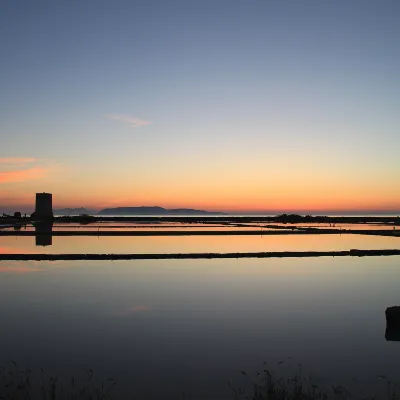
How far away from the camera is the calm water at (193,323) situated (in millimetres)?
7508

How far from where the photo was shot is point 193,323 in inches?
413

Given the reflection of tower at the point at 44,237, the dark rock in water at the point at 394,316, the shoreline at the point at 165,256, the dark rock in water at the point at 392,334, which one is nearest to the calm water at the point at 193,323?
the dark rock in water at the point at 392,334

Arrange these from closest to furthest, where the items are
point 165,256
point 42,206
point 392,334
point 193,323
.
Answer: point 392,334, point 193,323, point 165,256, point 42,206

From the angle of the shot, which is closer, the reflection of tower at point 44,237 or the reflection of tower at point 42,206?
the reflection of tower at point 44,237

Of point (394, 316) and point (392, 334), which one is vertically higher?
point (394, 316)

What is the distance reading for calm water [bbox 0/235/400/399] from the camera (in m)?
7.51

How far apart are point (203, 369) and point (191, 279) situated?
9.28 metres

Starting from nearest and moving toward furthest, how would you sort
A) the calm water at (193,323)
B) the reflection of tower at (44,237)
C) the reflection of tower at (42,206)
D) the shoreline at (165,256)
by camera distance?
1. the calm water at (193,323)
2. the shoreline at (165,256)
3. the reflection of tower at (44,237)
4. the reflection of tower at (42,206)

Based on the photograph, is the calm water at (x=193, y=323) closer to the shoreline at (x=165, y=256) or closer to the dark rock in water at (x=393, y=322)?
the dark rock in water at (x=393, y=322)

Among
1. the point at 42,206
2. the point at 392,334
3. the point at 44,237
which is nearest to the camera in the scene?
the point at 392,334

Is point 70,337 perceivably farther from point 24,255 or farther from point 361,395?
point 24,255

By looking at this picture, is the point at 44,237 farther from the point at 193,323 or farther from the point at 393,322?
the point at 393,322

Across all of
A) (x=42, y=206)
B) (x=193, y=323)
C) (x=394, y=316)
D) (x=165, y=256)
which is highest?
(x=42, y=206)

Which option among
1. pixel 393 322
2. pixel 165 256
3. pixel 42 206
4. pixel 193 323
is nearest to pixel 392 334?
pixel 393 322
